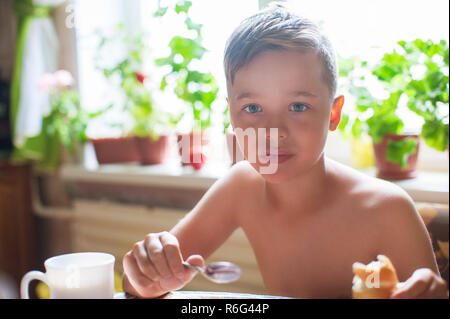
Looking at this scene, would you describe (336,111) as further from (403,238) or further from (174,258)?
(174,258)

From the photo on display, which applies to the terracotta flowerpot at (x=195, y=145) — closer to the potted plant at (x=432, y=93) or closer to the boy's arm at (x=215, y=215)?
the boy's arm at (x=215, y=215)

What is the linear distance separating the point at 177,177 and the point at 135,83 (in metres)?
0.51

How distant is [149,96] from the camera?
171 centimetres

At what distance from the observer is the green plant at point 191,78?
1023 mm

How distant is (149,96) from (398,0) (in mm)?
1024

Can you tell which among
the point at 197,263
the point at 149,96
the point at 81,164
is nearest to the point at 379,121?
the point at 197,263

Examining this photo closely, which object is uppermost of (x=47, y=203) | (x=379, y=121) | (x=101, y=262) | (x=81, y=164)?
(x=379, y=121)

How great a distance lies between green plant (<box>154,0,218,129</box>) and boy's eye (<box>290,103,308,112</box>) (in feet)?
1.29

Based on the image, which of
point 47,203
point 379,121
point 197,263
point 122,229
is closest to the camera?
point 197,263

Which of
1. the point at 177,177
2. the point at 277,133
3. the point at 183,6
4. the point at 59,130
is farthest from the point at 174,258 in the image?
the point at 59,130

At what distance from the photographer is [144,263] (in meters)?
0.57

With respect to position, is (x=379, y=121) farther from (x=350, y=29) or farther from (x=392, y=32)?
(x=350, y=29)

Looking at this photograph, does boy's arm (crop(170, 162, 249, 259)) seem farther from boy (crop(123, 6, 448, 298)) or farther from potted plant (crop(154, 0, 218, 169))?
potted plant (crop(154, 0, 218, 169))

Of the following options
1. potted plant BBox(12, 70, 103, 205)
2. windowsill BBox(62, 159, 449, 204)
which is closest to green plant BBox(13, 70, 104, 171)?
potted plant BBox(12, 70, 103, 205)
